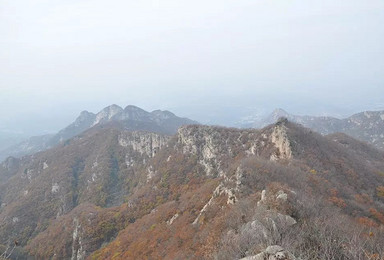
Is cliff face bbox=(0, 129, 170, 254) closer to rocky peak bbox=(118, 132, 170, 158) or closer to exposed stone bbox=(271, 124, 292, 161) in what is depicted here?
rocky peak bbox=(118, 132, 170, 158)

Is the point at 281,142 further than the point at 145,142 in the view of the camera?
No

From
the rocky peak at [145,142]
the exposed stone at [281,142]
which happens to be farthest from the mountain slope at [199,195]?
the rocky peak at [145,142]

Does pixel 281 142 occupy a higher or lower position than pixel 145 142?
higher

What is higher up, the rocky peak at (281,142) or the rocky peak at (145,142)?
the rocky peak at (281,142)

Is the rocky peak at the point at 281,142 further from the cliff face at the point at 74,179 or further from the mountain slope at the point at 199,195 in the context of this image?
the cliff face at the point at 74,179

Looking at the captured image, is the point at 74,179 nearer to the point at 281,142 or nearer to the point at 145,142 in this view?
the point at 145,142

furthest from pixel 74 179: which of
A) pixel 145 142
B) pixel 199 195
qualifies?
pixel 199 195

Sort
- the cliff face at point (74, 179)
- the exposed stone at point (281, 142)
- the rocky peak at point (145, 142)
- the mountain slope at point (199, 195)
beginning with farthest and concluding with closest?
the rocky peak at point (145, 142)
the cliff face at point (74, 179)
the exposed stone at point (281, 142)
the mountain slope at point (199, 195)

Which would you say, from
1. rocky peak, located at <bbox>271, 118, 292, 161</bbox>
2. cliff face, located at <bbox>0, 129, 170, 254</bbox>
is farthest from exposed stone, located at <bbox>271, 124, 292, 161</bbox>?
cliff face, located at <bbox>0, 129, 170, 254</bbox>

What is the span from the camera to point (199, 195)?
62.2m

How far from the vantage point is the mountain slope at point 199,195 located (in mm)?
24795

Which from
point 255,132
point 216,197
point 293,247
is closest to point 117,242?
point 216,197

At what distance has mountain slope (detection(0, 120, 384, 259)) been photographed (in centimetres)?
2480

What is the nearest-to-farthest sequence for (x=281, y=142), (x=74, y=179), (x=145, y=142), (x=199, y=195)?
(x=199, y=195)
(x=281, y=142)
(x=145, y=142)
(x=74, y=179)
